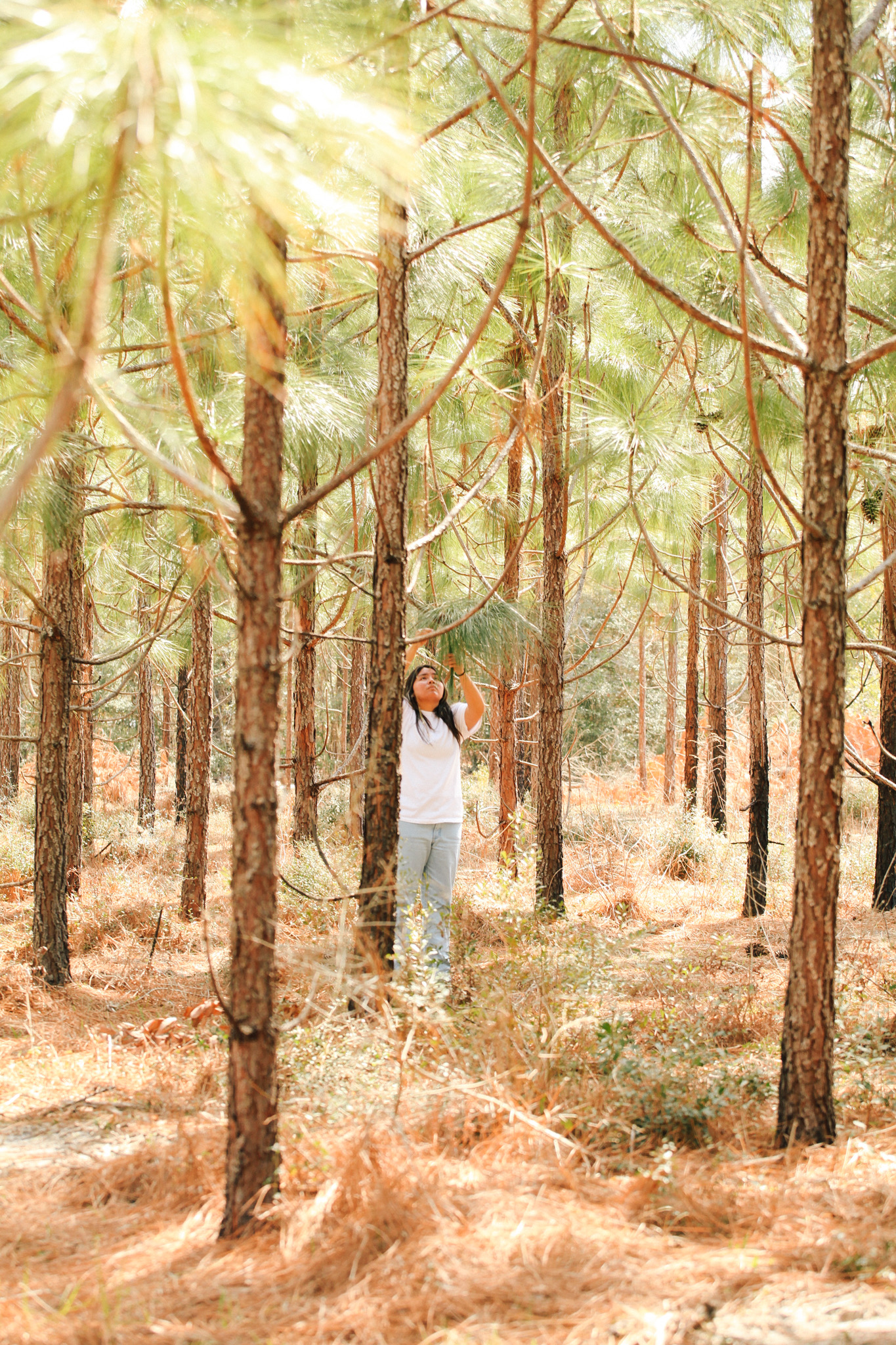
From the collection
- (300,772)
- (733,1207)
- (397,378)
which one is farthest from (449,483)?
(733,1207)

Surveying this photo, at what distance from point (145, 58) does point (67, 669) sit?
12.2 ft

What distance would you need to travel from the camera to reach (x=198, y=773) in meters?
6.53

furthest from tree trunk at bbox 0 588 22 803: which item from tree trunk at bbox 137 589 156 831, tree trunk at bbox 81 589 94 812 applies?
tree trunk at bbox 137 589 156 831

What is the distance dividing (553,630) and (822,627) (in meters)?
3.58

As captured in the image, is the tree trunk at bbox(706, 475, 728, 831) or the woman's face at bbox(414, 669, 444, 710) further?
the tree trunk at bbox(706, 475, 728, 831)

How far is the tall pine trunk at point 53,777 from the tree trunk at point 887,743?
4.71 metres

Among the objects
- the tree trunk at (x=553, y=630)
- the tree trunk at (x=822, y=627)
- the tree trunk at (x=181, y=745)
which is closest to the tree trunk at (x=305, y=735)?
the tree trunk at (x=553, y=630)

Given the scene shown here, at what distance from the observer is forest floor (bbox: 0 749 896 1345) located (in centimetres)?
174

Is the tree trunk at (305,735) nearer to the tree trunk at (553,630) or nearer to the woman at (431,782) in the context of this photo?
the tree trunk at (553,630)

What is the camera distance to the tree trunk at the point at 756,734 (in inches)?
254

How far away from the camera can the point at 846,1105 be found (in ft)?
9.23

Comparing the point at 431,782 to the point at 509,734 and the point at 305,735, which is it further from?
the point at 305,735

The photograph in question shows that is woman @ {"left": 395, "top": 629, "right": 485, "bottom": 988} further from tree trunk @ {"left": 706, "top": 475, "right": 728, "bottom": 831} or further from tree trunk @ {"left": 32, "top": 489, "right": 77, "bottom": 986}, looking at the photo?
tree trunk @ {"left": 706, "top": 475, "right": 728, "bottom": 831}

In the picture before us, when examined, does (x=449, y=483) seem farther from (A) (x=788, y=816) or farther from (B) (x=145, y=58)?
(B) (x=145, y=58)
